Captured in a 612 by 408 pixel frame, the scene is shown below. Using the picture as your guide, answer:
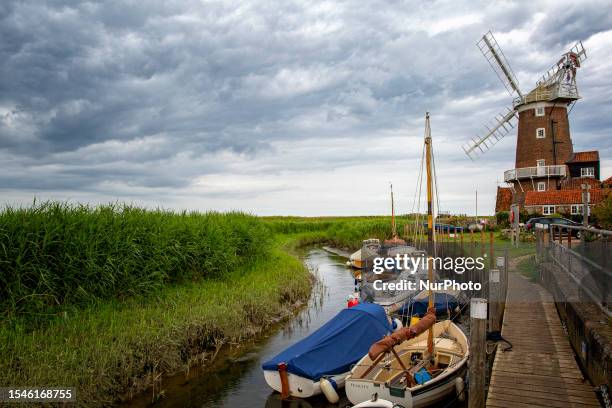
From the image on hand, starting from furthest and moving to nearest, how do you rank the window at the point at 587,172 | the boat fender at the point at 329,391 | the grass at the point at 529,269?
the window at the point at 587,172 < the grass at the point at 529,269 < the boat fender at the point at 329,391

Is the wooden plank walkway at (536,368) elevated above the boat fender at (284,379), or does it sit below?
above

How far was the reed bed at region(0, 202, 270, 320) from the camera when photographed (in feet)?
38.4

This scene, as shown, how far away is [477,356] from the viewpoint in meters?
8.28

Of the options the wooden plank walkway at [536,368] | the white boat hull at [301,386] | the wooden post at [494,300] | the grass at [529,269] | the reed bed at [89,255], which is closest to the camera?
the wooden plank walkway at [536,368]

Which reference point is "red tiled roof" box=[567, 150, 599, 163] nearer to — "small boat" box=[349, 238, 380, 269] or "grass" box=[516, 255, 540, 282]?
"grass" box=[516, 255, 540, 282]

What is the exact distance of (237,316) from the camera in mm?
15562

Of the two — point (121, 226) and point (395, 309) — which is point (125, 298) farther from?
point (395, 309)

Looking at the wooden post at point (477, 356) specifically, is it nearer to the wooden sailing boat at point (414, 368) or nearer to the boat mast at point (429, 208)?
the wooden sailing boat at point (414, 368)

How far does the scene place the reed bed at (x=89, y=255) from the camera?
38.4 ft

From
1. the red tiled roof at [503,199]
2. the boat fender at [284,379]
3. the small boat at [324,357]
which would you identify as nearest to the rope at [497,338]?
the small boat at [324,357]

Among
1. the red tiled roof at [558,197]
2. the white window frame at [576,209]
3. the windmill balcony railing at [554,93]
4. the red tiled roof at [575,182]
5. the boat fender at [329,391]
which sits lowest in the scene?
the boat fender at [329,391]

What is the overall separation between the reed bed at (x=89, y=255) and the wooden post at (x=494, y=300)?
1108cm

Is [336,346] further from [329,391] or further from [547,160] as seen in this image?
[547,160]

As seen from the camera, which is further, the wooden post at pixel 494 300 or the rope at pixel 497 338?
the wooden post at pixel 494 300
